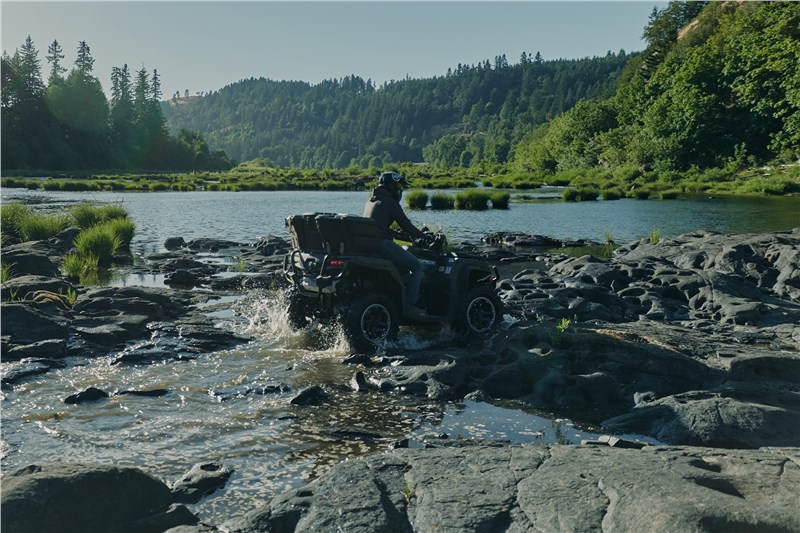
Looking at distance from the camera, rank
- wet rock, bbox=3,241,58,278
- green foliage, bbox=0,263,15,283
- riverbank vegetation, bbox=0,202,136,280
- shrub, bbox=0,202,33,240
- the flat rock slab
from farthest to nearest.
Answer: shrub, bbox=0,202,33,240
riverbank vegetation, bbox=0,202,136,280
wet rock, bbox=3,241,58,278
green foliage, bbox=0,263,15,283
the flat rock slab

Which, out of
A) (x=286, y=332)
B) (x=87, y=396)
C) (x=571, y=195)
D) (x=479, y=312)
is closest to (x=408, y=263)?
(x=479, y=312)

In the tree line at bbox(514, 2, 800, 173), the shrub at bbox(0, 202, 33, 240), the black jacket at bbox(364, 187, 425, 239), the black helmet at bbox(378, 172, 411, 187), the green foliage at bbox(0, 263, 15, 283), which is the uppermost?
the tree line at bbox(514, 2, 800, 173)

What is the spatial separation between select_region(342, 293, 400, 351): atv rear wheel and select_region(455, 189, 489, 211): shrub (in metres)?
39.9

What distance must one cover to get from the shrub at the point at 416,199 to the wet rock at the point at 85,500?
44.3 meters

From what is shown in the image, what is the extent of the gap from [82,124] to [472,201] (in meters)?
117

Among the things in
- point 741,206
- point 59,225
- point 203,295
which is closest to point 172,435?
point 203,295

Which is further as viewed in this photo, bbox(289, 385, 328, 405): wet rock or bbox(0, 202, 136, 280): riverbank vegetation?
bbox(0, 202, 136, 280): riverbank vegetation

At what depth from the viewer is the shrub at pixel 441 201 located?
165 ft

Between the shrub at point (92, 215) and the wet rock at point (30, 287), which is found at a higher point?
the shrub at point (92, 215)

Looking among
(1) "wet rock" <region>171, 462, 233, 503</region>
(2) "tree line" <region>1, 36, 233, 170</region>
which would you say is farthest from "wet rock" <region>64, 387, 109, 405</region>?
(2) "tree line" <region>1, 36, 233, 170</region>

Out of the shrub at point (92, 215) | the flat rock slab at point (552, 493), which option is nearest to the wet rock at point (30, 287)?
the flat rock slab at point (552, 493)

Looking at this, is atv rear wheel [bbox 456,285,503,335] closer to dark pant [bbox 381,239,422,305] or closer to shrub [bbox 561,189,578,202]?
dark pant [bbox 381,239,422,305]

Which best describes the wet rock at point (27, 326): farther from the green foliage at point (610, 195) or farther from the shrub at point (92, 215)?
the green foliage at point (610, 195)

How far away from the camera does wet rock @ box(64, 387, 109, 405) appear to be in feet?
29.5
